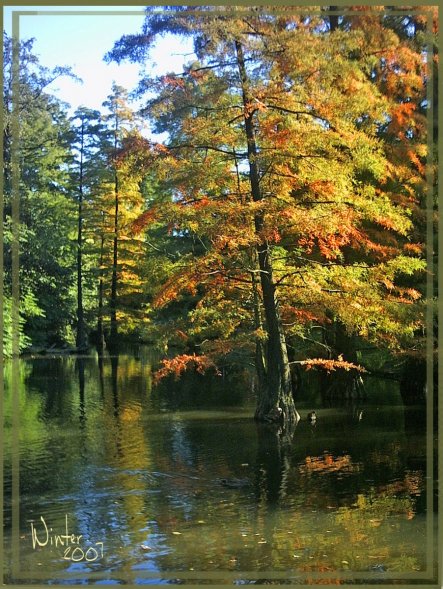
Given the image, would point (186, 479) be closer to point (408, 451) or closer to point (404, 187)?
point (408, 451)

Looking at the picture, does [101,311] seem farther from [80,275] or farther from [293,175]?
[293,175]

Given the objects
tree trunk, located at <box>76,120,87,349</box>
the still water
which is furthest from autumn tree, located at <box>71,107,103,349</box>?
the still water

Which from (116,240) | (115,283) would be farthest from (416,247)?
(116,240)

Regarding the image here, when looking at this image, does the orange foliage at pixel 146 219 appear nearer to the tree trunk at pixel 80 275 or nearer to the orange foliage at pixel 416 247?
the orange foliage at pixel 416 247

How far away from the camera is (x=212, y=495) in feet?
25.3

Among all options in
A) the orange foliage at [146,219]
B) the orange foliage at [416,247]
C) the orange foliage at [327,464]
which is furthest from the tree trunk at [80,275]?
the orange foliage at [327,464]

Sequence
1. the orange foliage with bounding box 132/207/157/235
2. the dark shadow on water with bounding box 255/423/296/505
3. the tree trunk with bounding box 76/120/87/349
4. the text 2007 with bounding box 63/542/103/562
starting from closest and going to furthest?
1. the text 2007 with bounding box 63/542/103/562
2. the dark shadow on water with bounding box 255/423/296/505
3. the orange foliage with bounding box 132/207/157/235
4. the tree trunk with bounding box 76/120/87/349

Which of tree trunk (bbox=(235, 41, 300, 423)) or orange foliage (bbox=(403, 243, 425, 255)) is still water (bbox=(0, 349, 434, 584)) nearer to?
tree trunk (bbox=(235, 41, 300, 423))

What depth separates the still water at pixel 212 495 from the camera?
559cm

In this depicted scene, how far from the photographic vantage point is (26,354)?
2620 cm

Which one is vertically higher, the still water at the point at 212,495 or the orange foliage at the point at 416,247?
the orange foliage at the point at 416,247
